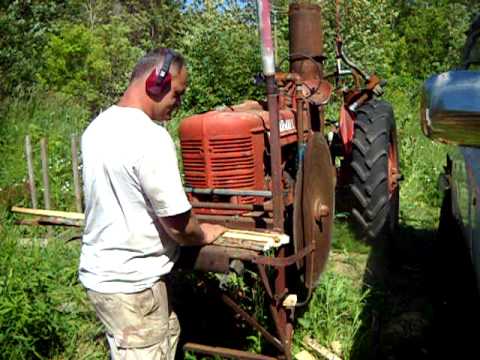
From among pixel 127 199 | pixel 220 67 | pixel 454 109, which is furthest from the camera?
pixel 220 67

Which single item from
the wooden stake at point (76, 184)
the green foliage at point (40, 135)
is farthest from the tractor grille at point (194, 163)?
the green foliage at point (40, 135)

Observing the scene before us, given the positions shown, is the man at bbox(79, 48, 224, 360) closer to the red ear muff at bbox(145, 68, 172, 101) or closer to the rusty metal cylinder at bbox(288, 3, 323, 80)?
the red ear muff at bbox(145, 68, 172, 101)

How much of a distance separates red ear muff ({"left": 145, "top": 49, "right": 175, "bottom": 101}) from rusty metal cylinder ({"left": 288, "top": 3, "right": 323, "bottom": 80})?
2785 millimetres

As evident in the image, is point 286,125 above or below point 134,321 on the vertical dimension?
above

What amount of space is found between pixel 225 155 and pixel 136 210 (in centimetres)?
130

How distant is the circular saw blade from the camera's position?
377 cm

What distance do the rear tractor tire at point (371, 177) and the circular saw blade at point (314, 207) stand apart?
103cm

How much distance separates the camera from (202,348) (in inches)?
144

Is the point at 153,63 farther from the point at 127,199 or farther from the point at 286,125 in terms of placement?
the point at 286,125

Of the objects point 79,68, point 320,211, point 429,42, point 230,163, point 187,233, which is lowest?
point 320,211

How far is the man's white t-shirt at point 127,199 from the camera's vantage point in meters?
2.63

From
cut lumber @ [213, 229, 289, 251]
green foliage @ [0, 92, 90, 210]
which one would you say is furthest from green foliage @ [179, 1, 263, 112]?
cut lumber @ [213, 229, 289, 251]

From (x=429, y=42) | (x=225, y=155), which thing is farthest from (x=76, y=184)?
(x=429, y=42)

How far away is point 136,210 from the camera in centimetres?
273
